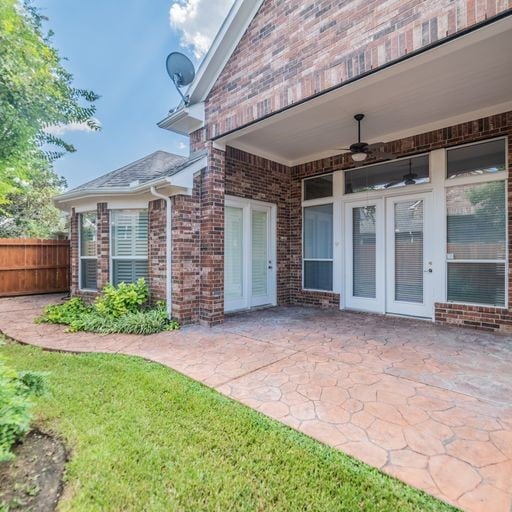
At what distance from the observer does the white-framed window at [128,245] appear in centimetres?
637

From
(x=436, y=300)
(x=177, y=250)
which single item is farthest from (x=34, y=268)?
(x=436, y=300)

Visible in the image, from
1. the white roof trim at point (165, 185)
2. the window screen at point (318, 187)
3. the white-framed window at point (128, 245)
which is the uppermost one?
the window screen at point (318, 187)

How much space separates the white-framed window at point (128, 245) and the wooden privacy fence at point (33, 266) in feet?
17.1

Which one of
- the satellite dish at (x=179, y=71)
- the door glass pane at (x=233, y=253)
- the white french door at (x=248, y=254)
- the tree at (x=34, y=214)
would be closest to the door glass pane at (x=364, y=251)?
the white french door at (x=248, y=254)

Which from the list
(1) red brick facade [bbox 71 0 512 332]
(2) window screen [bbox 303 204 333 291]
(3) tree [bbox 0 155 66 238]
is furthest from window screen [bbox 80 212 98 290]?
(3) tree [bbox 0 155 66 238]

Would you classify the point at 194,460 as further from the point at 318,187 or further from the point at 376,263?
the point at 318,187

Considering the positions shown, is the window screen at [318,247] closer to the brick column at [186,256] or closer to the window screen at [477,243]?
the window screen at [477,243]

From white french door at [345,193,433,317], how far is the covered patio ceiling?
149 cm

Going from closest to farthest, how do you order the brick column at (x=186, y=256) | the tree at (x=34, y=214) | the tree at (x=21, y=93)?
1. the tree at (x=21, y=93)
2. the brick column at (x=186, y=256)
3. the tree at (x=34, y=214)

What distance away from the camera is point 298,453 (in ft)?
6.98

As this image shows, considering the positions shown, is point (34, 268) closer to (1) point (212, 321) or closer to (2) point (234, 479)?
(1) point (212, 321)

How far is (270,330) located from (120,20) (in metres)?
10.1

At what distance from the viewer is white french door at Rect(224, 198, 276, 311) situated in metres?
6.79

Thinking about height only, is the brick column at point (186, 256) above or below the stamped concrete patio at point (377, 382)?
above
